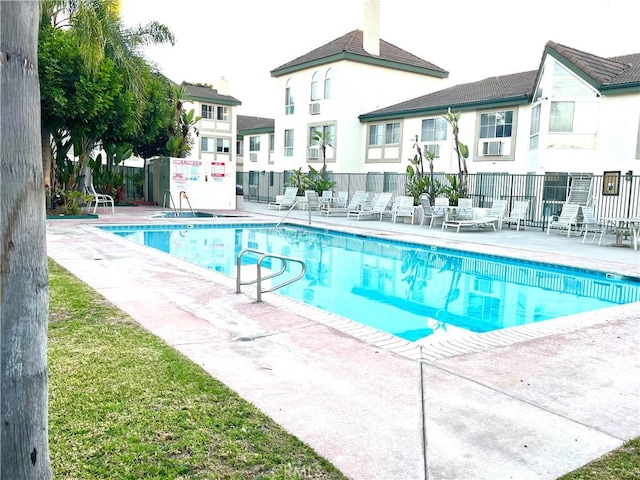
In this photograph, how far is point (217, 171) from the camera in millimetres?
25406

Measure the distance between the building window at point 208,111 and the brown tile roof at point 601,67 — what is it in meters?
30.9

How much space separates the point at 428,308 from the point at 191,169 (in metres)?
17.8

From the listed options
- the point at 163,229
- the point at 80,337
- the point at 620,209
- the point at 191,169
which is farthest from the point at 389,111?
the point at 80,337

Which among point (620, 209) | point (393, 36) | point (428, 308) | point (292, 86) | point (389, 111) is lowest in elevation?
point (428, 308)

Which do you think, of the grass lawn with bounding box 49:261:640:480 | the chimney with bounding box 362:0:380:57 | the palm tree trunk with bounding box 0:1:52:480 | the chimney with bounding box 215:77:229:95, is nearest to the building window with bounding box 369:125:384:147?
the chimney with bounding box 362:0:380:57

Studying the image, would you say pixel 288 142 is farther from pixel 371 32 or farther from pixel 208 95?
pixel 208 95

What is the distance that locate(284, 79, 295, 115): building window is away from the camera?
35938 millimetres

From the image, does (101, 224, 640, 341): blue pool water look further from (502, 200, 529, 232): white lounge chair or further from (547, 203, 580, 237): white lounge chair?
(502, 200, 529, 232): white lounge chair

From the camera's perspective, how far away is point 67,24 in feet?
62.5

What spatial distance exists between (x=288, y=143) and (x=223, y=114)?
13.1 metres

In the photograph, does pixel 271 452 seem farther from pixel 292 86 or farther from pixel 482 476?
pixel 292 86

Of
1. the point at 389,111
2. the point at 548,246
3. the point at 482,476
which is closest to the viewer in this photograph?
the point at 482,476

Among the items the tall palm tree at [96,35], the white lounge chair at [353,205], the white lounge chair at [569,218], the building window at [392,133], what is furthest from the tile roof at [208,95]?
the white lounge chair at [569,218]

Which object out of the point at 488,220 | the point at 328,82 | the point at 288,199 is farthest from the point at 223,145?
the point at 488,220
